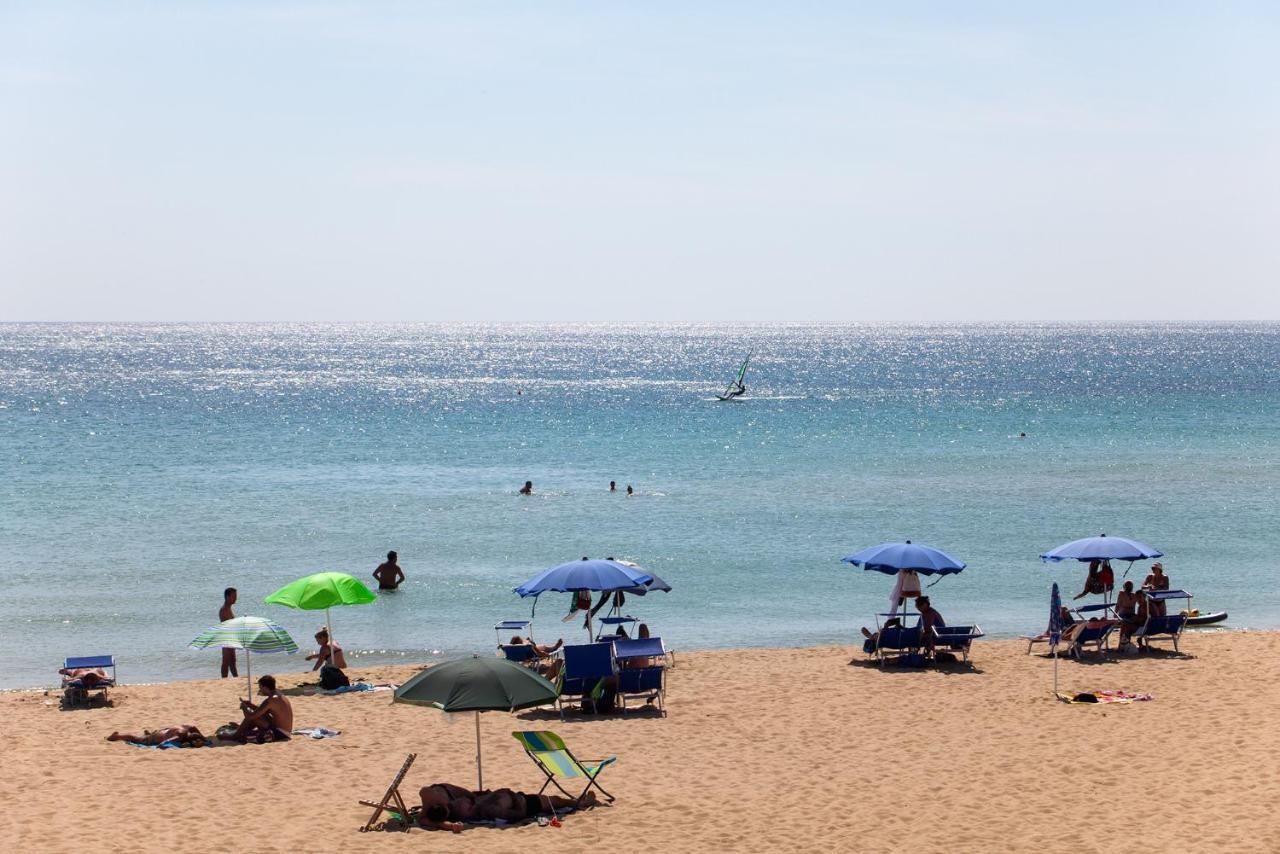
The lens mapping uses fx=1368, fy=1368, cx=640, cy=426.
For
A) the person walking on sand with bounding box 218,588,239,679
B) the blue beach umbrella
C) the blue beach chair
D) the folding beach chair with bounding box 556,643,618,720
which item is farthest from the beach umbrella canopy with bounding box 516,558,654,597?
the blue beach chair

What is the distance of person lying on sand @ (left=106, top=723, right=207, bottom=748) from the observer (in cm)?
1436

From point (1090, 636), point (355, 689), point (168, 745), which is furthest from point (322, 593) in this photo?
point (1090, 636)

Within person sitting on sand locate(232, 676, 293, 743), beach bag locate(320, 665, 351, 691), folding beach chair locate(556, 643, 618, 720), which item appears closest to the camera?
person sitting on sand locate(232, 676, 293, 743)

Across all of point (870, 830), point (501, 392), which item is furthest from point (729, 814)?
point (501, 392)

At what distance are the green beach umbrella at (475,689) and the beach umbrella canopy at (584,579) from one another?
5.08m

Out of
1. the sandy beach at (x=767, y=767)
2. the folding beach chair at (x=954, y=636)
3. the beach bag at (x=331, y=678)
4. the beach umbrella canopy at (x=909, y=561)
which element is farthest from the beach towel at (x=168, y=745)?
the folding beach chair at (x=954, y=636)

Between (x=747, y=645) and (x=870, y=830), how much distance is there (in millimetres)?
11074

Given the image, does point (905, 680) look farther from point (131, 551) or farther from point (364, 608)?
point (131, 551)

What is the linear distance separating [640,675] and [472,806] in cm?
435

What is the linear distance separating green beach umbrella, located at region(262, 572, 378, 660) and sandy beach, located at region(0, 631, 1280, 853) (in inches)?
47.3

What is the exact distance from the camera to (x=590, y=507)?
1638 inches

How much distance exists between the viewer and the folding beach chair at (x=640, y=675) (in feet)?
52.1

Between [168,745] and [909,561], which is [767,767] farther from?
[168,745]

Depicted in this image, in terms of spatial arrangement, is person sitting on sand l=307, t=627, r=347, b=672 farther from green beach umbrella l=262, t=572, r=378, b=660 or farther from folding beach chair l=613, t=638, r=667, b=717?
folding beach chair l=613, t=638, r=667, b=717
